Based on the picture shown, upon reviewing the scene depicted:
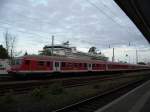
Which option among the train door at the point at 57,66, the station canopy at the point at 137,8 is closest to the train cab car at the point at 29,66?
the train door at the point at 57,66

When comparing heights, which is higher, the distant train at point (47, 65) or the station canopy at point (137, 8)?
the station canopy at point (137, 8)

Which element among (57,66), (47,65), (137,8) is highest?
(137,8)

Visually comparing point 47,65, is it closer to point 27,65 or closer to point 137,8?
point 27,65

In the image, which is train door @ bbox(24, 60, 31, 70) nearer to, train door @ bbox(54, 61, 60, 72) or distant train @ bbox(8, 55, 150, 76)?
distant train @ bbox(8, 55, 150, 76)

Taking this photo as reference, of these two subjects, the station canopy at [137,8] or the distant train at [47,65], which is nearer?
the station canopy at [137,8]

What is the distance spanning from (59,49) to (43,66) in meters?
89.8

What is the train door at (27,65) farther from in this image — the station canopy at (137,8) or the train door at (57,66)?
the station canopy at (137,8)

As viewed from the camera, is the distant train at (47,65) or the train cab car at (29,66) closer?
the train cab car at (29,66)

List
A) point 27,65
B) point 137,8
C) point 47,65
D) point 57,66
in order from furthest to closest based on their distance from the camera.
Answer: point 57,66 < point 47,65 < point 27,65 < point 137,8

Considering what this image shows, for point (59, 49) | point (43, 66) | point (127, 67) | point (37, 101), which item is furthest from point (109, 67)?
point (59, 49)

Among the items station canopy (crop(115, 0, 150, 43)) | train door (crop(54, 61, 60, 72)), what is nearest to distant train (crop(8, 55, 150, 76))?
train door (crop(54, 61, 60, 72))

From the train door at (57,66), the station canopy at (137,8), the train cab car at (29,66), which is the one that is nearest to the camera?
the station canopy at (137,8)

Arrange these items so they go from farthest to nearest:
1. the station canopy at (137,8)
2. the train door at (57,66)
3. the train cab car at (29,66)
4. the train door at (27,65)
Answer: the train door at (57,66) < the train door at (27,65) < the train cab car at (29,66) < the station canopy at (137,8)

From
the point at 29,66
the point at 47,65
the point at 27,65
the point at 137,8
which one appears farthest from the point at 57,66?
the point at 137,8
